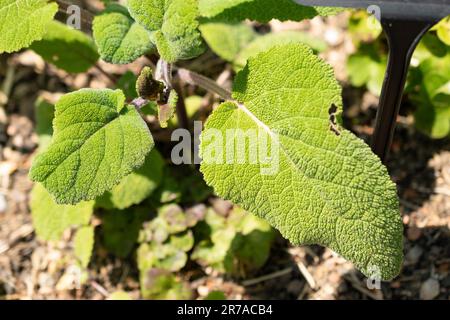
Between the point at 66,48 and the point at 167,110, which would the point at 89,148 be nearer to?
the point at 167,110

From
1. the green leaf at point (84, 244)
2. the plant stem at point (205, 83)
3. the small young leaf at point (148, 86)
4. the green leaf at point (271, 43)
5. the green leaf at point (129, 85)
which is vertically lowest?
the green leaf at point (84, 244)

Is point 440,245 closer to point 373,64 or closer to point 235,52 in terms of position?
point 373,64

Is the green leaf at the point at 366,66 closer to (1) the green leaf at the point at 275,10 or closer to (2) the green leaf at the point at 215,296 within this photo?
(1) the green leaf at the point at 275,10

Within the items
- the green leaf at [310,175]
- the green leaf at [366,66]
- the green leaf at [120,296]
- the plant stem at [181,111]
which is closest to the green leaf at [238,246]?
the green leaf at [120,296]

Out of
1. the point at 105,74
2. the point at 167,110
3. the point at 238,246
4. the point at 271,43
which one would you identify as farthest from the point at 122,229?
the point at 271,43

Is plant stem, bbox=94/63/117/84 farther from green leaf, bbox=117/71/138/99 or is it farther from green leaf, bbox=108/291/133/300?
green leaf, bbox=108/291/133/300

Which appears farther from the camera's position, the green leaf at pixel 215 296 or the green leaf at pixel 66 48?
the green leaf at pixel 66 48
